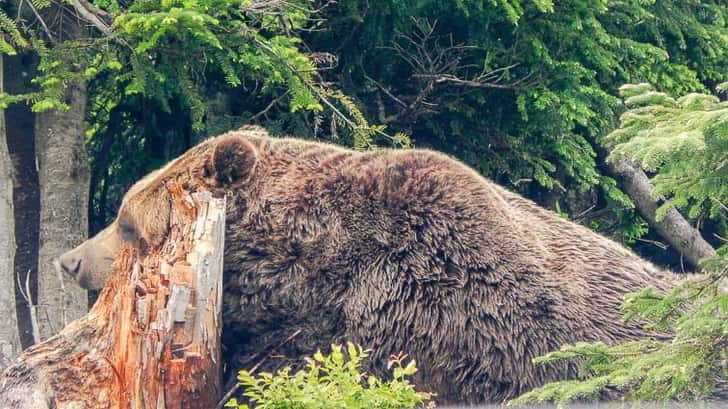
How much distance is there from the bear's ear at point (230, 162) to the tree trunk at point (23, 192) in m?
2.65

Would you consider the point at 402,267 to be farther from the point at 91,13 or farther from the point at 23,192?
the point at 23,192

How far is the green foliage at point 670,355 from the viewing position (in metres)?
3.99

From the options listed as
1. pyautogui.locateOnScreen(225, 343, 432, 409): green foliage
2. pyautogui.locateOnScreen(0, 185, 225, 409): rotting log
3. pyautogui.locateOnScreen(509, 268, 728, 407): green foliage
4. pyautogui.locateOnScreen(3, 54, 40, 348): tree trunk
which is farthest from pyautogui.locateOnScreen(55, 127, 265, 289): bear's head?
pyautogui.locateOnScreen(509, 268, 728, 407): green foliage

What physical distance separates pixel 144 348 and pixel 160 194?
1.40 m

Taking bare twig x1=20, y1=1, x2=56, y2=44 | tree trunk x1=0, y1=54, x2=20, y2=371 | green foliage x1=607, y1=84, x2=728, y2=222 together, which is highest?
bare twig x1=20, y1=1, x2=56, y2=44

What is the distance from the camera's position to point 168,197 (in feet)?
19.1

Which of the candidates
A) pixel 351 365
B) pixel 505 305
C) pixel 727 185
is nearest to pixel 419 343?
pixel 505 305

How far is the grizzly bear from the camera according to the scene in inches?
217

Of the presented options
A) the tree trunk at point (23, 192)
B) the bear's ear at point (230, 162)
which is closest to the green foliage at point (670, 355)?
the bear's ear at point (230, 162)

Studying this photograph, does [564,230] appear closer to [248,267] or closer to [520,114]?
[248,267]

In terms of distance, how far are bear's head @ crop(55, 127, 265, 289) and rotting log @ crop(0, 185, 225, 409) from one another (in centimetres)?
63

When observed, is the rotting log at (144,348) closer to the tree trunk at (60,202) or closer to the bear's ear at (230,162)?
the bear's ear at (230,162)

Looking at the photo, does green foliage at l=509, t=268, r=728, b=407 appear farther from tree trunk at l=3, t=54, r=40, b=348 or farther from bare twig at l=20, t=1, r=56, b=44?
tree trunk at l=3, t=54, r=40, b=348

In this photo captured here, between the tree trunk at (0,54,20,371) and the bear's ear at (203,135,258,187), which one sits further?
the tree trunk at (0,54,20,371)
